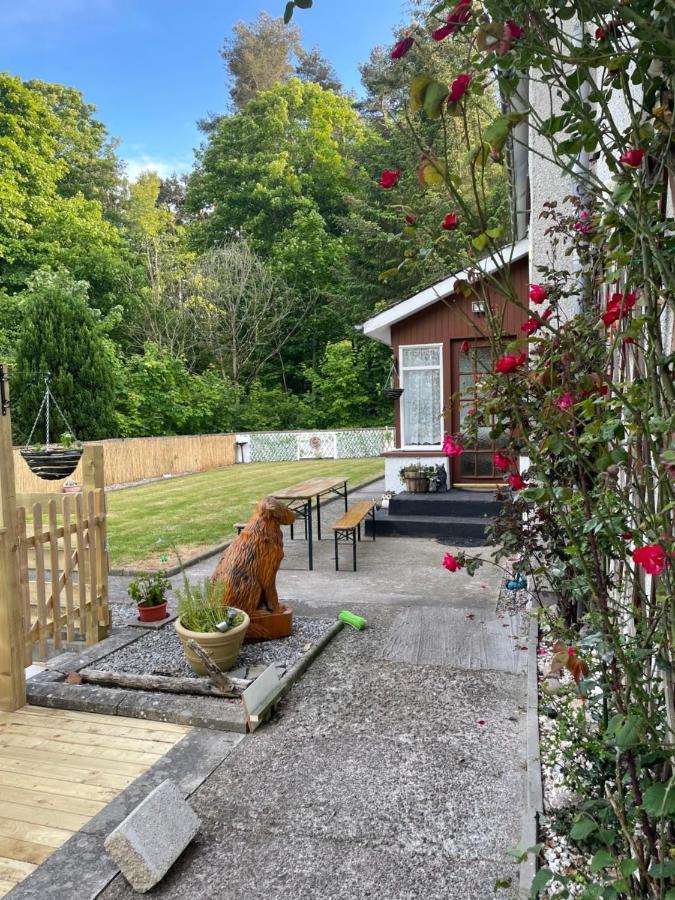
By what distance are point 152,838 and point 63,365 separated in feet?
42.8

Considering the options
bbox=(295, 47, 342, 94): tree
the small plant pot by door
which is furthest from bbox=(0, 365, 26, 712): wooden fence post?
bbox=(295, 47, 342, 94): tree

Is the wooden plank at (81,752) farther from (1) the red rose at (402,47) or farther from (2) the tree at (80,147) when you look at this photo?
(2) the tree at (80,147)

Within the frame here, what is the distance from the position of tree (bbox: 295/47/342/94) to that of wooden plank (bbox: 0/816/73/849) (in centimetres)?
3522

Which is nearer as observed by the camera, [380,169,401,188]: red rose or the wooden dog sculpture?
[380,169,401,188]: red rose

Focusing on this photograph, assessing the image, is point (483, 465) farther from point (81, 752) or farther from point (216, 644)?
point (81, 752)

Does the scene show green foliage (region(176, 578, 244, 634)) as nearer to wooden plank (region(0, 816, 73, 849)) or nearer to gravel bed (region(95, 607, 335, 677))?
gravel bed (region(95, 607, 335, 677))

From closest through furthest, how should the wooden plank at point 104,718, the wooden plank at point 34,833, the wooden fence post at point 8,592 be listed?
the wooden plank at point 34,833 < the wooden plank at point 104,718 < the wooden fence post at point 8,592

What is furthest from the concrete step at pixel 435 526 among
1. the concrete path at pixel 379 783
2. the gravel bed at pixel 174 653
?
the gravel bed at pixel 174 653

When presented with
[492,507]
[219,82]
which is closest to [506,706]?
[492,507]

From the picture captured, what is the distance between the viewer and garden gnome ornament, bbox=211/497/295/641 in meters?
4.22

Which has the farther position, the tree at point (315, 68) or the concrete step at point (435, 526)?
the tree at point (315, 68)

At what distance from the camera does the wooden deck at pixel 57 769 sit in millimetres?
2334

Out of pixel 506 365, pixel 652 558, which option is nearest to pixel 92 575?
pixel 506 365

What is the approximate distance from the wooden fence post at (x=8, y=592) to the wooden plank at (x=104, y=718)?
120mm
